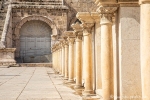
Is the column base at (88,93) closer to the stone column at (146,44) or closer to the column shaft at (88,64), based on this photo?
the column shaft at (88,64)

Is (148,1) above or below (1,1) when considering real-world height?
below

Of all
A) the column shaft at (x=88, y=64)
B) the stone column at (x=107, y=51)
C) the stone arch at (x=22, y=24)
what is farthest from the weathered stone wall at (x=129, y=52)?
the stone arch at (x=22, y=24)

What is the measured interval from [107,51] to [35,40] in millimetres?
31909

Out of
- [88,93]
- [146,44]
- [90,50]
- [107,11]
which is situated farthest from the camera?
[90,50]

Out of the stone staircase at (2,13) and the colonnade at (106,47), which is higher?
the stone staircase at (2,13)

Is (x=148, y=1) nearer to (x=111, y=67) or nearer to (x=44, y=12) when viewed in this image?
(x=111, y=67)

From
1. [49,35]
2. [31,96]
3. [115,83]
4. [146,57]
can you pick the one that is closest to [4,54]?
[49,35]

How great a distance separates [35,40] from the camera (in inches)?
1565

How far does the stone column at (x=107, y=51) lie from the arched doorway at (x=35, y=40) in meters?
30.2

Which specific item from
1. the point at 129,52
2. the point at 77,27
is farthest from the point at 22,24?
the point at 129,52

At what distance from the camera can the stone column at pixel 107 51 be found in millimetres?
8305

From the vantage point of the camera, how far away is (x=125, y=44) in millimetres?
8062

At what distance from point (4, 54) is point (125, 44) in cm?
2768

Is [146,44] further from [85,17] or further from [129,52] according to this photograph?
[85,17]
